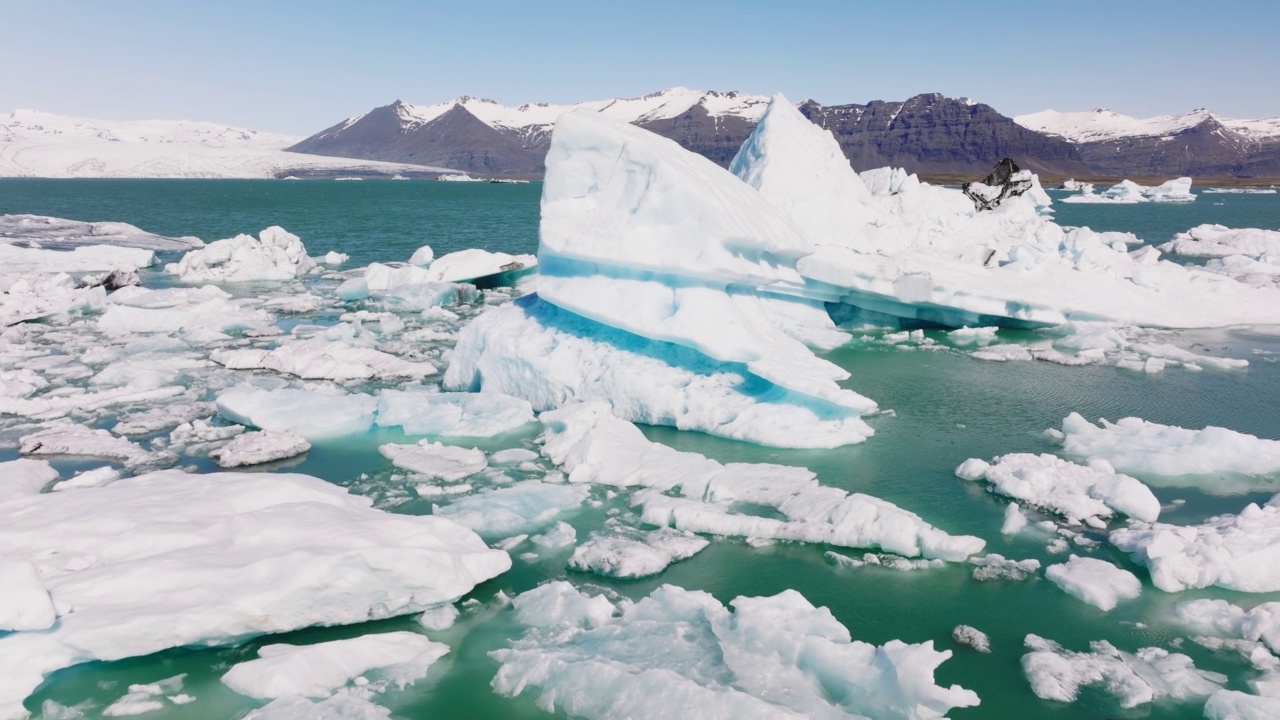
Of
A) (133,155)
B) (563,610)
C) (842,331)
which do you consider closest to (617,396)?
(563,610)

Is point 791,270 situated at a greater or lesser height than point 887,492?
greater

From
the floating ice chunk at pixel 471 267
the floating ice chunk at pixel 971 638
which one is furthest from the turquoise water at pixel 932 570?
the floating ice chunk at pixel 471 267

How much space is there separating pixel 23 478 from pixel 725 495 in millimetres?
6591

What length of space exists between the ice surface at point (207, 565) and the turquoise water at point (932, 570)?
0.99 feet

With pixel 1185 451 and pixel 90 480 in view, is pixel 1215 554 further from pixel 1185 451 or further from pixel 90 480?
pixel 90 480

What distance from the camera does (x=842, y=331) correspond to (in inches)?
657

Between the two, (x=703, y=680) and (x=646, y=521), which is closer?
(x=703, y=680)

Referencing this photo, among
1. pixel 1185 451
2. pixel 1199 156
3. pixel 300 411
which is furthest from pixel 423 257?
pixel 1199 156

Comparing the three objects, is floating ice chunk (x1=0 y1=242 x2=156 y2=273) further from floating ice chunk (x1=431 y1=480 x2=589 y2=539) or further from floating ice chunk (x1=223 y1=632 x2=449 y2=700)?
→ floating ice chunk (x1=223 y1=632 x2=449 y2=700)

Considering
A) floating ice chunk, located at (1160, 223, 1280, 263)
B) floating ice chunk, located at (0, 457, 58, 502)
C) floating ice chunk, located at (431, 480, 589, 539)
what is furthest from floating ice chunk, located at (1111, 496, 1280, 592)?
floating ice chunk, located at (1160, 223, 1280, 263)

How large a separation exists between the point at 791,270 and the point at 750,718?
9.33 metres

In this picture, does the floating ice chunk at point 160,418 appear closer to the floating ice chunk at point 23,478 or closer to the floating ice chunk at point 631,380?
the floating ice chunk at point 23,478

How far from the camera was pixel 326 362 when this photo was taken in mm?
12883

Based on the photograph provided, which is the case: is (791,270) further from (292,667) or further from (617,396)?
(292,667)
